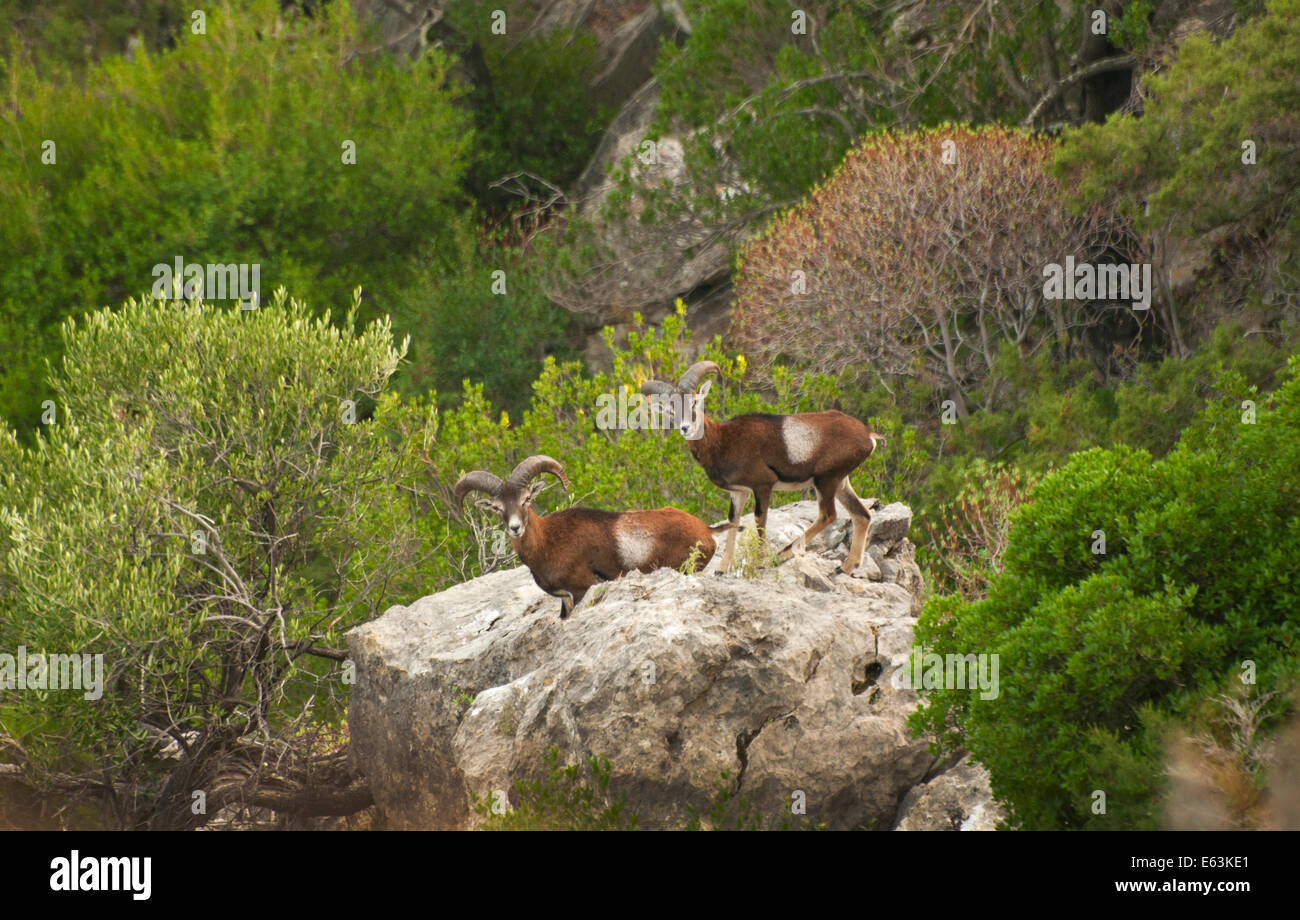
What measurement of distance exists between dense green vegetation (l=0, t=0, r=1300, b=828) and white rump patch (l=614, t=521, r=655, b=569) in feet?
8.28

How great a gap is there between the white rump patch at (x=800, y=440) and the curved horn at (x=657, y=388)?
1.15 m

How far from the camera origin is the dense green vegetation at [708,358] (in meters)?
10.3

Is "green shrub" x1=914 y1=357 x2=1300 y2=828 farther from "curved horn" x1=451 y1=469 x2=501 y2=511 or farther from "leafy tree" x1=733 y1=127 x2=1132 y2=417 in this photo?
"leafy tree" x1=733 y1=127 x2=1132 y2=417

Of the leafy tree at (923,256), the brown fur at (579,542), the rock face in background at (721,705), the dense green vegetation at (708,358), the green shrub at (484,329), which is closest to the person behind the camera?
the dense green vegetation at (708,358)

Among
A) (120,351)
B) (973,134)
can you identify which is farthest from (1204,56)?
→ (120,351)

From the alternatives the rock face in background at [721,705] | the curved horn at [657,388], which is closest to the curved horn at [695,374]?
the curved horn at [657,388]

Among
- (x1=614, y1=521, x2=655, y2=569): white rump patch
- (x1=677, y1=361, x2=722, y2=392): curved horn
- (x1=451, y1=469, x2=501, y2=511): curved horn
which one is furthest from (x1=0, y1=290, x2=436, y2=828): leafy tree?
(x1=677, y1=361, x2=722, y2=392): curved horn

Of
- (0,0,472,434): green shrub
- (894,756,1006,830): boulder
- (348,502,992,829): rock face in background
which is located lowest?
(894,756,1006,830): boulder

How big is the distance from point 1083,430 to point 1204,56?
681 centimetres

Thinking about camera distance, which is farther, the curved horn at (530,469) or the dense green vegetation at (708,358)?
the curved horn at (530,469)

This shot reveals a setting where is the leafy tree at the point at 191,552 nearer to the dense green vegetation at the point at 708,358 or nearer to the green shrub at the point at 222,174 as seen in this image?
the dense green vegetation at the point at 708,358

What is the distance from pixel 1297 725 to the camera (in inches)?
349

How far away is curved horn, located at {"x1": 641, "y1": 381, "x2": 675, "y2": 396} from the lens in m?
13.0

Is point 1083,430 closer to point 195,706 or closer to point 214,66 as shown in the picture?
point 195,706
